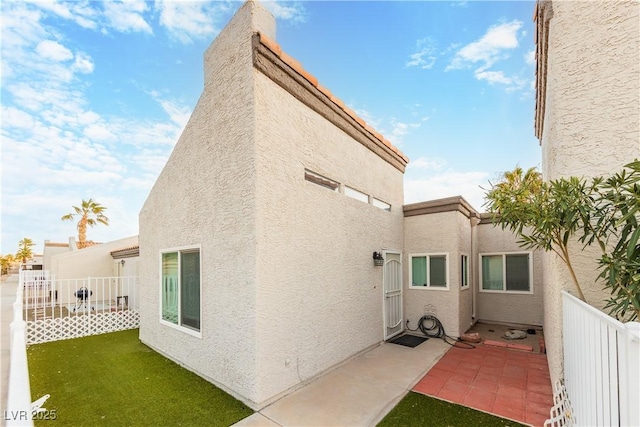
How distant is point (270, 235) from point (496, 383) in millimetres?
5739

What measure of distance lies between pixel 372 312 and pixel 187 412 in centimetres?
519

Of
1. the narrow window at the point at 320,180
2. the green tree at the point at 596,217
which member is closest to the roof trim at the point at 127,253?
the narrow window at the point at 320,180

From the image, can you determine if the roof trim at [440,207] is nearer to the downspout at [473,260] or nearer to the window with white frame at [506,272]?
the downspout at [473,260]

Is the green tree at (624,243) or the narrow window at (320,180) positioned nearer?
the green tree at (624,243)

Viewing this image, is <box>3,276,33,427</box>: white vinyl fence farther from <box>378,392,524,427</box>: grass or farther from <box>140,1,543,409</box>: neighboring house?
<box>378,392,524,427</box>: grass

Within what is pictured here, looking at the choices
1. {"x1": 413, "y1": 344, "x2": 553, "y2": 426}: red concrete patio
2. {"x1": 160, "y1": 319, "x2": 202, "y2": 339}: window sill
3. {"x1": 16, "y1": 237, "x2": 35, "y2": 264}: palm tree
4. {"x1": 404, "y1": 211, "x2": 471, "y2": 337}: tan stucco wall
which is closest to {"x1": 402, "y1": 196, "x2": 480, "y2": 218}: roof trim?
{"x1": 404, "y1": 211, "x2": 471, "y2": 337}: tan stucco wall

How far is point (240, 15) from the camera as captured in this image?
18.4ft

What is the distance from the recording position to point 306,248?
6.24 m

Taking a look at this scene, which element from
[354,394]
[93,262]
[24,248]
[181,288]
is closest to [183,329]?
[181,288]

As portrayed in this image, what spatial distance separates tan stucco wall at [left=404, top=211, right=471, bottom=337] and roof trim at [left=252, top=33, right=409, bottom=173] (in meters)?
3.15

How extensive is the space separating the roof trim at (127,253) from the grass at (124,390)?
761 centimetres

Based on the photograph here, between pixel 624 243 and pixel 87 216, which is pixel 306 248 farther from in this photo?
pixel 87 216

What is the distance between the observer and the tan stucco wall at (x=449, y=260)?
9.55 metres

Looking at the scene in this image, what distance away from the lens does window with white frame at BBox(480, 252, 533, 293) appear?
1167 centimetres
